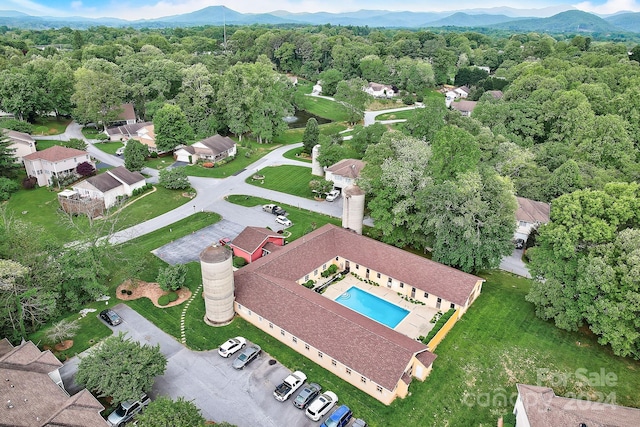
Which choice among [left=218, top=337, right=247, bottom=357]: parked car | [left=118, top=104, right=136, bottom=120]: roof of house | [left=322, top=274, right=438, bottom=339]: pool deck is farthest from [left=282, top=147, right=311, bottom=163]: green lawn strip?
[left=218, top=337, right=247, bottom=357]: parked car

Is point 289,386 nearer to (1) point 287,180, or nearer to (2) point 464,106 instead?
(1) point 287,180

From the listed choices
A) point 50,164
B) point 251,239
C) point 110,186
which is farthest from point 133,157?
point 251,239

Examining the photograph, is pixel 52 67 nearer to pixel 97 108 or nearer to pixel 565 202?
pixel 97 108

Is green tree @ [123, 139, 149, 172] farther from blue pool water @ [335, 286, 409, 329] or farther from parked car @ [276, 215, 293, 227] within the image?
blue pool water @ [335, 286, 409, 329]

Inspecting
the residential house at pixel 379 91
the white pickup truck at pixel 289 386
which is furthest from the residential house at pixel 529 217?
the residential house at pixel 379 91

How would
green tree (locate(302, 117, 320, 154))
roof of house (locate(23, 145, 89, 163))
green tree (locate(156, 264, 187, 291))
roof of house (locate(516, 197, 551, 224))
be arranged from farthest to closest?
green tree (locate(302, 117, 320, 154)) < roof of house (locate(23, 145, 89, 163)) < roof of house (locate(516, 197, 551, 224)) < green tree (locate(156, 264, 187, 291))

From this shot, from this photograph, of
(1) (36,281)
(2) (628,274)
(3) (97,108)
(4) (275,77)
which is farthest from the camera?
(4) (275,77)

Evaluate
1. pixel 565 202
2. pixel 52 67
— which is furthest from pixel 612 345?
pixel 52 67
